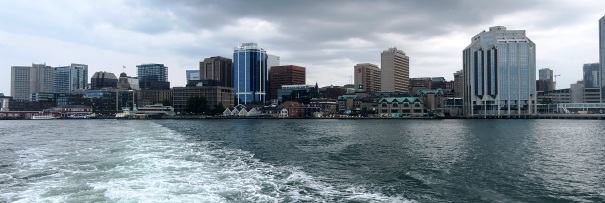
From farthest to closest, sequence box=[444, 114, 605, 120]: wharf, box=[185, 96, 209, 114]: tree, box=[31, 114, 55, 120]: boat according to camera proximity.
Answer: box=[185, 96, 209, 114]: tree → box=[31, 114, 55, 120]: boat → box=[444, 114, 605, 120]: wharf

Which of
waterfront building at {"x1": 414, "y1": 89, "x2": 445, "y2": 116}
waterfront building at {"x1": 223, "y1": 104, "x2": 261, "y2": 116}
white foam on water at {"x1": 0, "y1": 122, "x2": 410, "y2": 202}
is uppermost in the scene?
waterfront building at {"x1": 414, "y1": 89, "x2": 445, "y2": 116}

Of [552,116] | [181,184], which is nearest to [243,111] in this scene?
[552,116]

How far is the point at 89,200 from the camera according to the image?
15.0m

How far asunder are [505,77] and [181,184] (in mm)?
176588

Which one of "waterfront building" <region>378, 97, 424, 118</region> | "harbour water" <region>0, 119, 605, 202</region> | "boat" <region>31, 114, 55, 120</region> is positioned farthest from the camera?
"boat" <region>31, 114, 55, 120</region>

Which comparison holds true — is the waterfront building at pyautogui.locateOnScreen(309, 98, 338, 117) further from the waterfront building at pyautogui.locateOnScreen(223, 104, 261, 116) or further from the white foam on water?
the white foam on water

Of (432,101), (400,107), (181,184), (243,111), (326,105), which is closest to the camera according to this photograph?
(181,184)

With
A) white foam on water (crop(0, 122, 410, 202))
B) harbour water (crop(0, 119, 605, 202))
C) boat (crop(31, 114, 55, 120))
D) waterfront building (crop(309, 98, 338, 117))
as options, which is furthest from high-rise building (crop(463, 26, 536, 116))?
boat (crop(31, 114, 55, 120))

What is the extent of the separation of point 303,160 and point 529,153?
1885cm

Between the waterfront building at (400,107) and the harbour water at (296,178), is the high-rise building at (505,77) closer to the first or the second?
the waterfront building at (400,107)

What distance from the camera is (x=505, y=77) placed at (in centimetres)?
17175

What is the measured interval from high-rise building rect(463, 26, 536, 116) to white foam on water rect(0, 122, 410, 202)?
166073mm

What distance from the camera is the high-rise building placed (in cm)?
17050

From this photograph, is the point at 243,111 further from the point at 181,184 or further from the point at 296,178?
the point at 181,184
